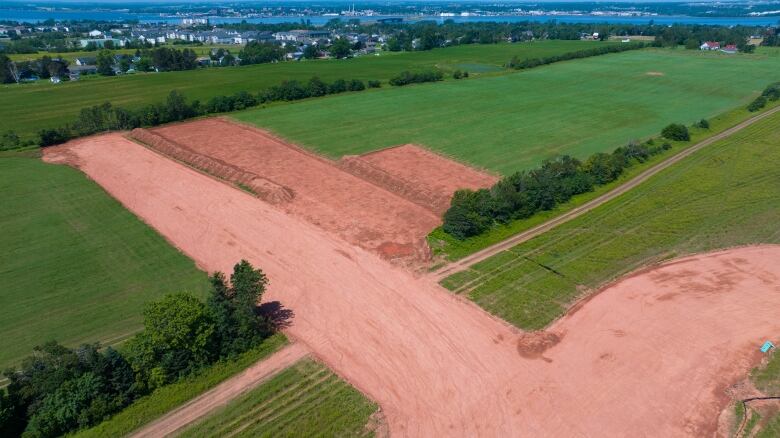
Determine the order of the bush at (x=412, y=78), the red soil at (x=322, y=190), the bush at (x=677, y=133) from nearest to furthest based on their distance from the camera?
the red soil at (x=322, y=190) < the bush at (x=677, y=133) < the bush at (x=412, y=78)

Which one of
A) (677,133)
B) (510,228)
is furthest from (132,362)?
(677,133)

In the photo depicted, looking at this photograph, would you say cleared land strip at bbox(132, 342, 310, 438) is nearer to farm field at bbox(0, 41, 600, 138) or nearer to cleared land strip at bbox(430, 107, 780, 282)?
cleared land strip at bbox(430, 107, 780, 282)

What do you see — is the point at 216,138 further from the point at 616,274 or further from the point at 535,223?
the point at 616,274

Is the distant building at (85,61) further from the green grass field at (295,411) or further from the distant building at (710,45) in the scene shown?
the distant building at (710,45)

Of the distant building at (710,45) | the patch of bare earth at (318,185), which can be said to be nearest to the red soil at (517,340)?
the patch of bare earth at (318,185)

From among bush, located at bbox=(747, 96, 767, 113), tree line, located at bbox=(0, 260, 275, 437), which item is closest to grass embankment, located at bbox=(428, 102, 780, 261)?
tree line, located at bbox=(0, 260, 275, 437)

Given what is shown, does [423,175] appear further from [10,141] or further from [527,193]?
[10,141]

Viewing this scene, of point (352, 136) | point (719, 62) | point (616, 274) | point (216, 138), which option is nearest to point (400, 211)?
point (616, 274)
